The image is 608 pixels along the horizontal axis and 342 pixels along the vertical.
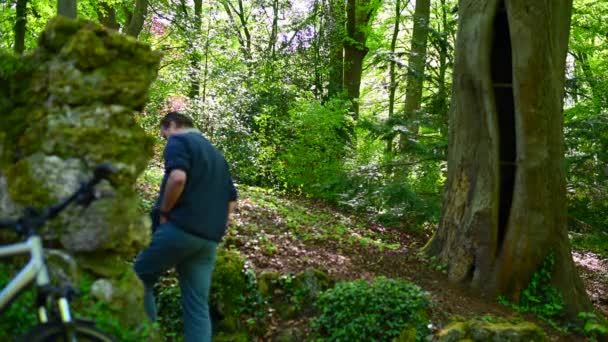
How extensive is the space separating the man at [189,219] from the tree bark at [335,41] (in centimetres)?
1261

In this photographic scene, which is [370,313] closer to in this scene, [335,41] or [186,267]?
[186,267]

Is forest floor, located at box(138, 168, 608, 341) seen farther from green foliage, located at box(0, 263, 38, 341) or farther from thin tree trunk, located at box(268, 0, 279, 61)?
thin tree trunk, located at box(268, 0, 279, 61)

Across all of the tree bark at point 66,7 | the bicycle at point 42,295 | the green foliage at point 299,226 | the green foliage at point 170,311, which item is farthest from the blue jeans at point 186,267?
A: the tree bark at point 66,7

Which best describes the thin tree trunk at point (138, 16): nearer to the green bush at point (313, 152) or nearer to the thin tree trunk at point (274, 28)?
the green bush at point (313, 152)

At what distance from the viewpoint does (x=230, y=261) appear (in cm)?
620

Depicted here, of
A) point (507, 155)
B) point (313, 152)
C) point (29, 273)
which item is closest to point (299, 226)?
point (507, 155)

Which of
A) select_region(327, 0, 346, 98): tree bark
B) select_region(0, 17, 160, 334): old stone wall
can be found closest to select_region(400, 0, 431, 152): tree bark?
select_region(327, 0, 346, 98): tree bark

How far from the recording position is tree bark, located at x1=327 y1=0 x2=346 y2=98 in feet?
56.2

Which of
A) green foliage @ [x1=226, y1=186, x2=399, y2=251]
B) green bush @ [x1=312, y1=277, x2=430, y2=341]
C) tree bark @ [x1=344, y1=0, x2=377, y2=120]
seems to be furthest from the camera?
tree bark @ [x1=344, y1=0, x2=377, y2=120]

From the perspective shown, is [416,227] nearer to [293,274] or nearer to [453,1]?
[293,274]

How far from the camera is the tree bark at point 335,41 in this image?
56.2ft

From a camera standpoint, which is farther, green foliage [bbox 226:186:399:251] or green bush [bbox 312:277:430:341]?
green foliage [bbox 226:186:399:251]

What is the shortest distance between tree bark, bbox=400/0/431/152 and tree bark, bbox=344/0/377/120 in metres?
2.77

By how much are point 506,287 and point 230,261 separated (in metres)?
3.47
